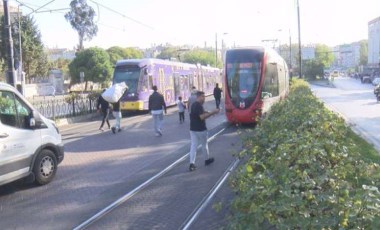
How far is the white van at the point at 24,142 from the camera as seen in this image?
8164 mm

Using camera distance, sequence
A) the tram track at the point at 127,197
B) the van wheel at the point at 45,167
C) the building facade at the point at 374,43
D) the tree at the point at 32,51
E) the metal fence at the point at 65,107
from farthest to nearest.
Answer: the building facade at the point at 374,43
the tree at the point at 32,51
the metal fence at the point at 65,107
the van wheel at the point at 45,167
the tram track at the point at 127,197

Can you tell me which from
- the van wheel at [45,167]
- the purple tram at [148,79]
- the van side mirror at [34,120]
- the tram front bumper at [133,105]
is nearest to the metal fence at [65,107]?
the purple tram at [148,79]

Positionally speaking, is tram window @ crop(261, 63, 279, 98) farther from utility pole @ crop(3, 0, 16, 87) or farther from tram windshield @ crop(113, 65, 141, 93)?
utility pole @ crop(3, 0, 16, 87)

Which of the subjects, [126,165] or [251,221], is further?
[126,165]

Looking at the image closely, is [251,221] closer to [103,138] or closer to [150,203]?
[150,203]

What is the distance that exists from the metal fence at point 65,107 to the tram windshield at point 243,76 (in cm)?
889

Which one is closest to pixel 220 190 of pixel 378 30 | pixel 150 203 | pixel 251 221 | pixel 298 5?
pixel 150 203

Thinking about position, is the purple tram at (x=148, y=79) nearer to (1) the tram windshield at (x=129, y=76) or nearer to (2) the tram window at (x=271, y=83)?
(1) the tram windshield at (x=129, y=76)

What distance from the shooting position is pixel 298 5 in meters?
43.2

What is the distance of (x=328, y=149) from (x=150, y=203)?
344 cm

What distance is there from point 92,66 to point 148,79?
4449 cm

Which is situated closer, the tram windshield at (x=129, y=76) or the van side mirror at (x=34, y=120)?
the van side mirror at (x=34, y=120)

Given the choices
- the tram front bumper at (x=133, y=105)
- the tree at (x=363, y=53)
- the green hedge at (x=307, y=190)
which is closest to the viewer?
the green hedge at (x=307, y=190)

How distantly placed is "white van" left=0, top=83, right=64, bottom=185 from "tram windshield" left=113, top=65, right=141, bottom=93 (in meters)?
16.1
